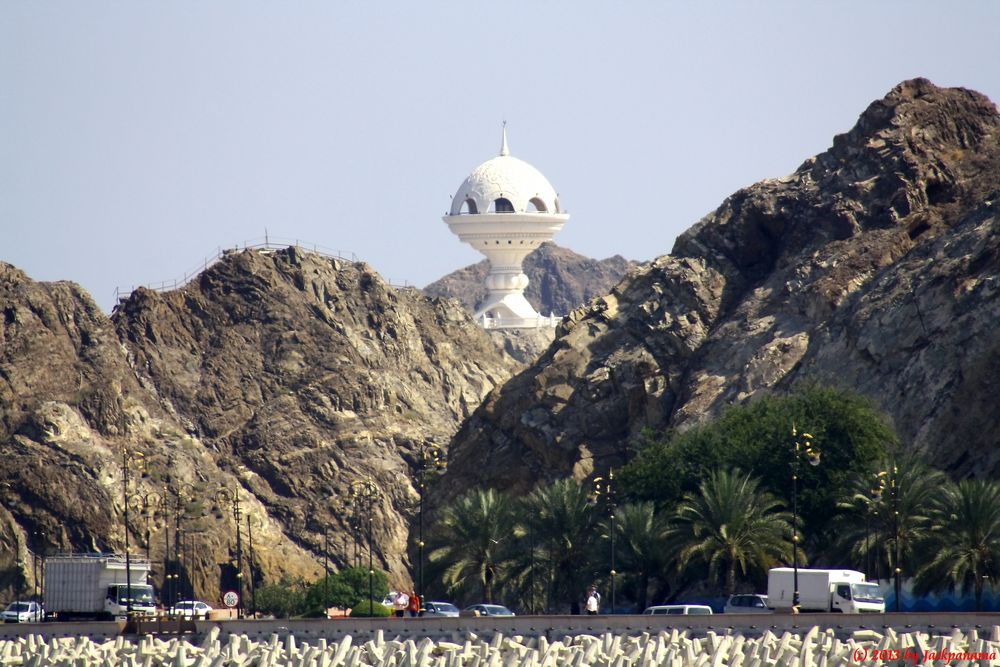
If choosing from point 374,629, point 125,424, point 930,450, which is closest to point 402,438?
point 125,424

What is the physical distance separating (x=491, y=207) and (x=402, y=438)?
38.8 meters

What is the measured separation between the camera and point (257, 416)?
144 meters

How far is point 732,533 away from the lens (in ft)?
264

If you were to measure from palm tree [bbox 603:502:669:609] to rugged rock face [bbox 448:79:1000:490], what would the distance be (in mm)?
A: 14555

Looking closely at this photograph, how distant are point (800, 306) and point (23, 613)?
3946cm

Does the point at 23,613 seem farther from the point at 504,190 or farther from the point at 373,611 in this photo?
the point at 504,190

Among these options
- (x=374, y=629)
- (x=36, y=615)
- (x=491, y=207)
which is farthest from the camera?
(x=491, y=207)

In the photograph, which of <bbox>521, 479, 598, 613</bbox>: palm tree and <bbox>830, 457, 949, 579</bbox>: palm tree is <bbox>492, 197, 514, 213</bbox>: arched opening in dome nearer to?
<bbox>521, 479, 598, 613</bbox>: palm tree

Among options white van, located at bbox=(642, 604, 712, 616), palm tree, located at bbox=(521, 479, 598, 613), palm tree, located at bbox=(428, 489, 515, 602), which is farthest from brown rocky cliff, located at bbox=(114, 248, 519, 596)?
white van, located at bbox=(642, 604, 712, 616)

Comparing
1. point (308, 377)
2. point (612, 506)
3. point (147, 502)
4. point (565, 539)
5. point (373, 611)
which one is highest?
point (308, 377)

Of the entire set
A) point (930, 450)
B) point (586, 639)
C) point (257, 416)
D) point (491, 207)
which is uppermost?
point (491, 207)

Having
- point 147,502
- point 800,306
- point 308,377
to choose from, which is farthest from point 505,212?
point 800,306

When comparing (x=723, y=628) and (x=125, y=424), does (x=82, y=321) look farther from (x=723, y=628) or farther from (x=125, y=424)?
(x=723, y=628)

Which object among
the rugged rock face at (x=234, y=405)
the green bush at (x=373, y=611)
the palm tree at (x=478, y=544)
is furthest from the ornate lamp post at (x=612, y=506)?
the rugged rock face at (x=234, y=405)
